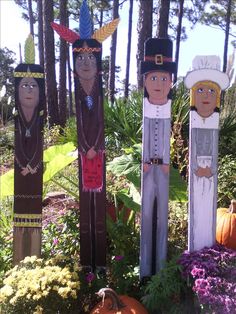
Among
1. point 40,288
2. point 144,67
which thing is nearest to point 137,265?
point 40,288

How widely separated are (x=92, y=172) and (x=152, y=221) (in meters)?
0.61

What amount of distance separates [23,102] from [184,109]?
345 cm

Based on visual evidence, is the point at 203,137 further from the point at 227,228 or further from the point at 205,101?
the point at 227,228

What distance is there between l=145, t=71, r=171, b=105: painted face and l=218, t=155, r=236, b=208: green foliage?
193cm

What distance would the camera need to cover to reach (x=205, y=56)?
128 inches

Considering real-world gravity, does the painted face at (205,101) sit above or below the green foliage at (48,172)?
above

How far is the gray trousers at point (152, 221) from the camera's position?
334 cm

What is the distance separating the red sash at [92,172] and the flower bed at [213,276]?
872 mm

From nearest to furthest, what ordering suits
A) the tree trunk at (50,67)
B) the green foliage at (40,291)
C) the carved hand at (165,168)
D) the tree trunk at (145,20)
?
the green foliage at (40,291) < the carved hand at (165,168) < the tree trunk at (145,20) < the tree trunk at (50,67)

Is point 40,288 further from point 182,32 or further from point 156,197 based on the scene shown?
point 182,32

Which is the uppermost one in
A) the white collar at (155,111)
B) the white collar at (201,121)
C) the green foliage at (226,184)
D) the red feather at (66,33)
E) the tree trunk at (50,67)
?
the tree trunk at (50,67)

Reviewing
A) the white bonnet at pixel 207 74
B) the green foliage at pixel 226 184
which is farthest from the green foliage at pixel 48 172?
the green foliage at pixel 226 184

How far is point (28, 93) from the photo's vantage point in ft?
11.1

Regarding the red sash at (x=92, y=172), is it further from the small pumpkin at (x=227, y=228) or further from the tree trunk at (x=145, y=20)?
the tree trunk at (x=145, y=20)
